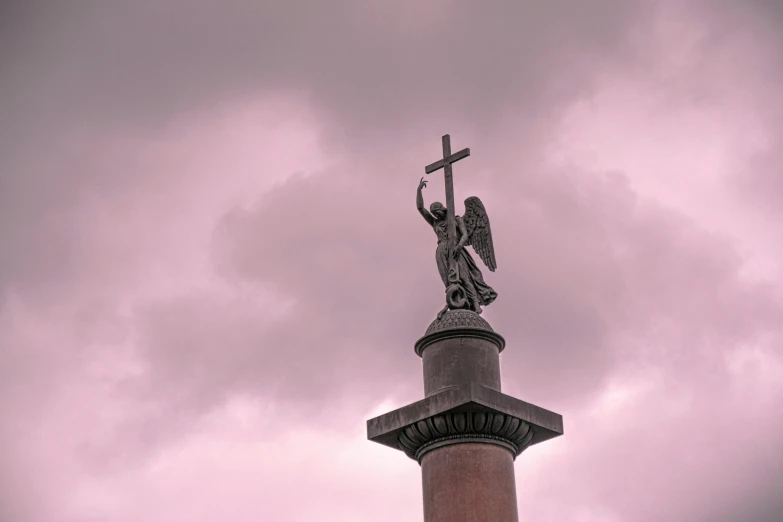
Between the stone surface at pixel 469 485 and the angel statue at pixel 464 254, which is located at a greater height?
the angel statue at pixel 464 254

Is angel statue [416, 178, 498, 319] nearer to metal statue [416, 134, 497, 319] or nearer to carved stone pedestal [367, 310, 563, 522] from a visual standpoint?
metal statue [416, 134, 497, 319]

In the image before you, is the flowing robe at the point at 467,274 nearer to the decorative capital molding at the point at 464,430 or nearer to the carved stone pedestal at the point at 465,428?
the carved stone pedestal at the point at 465,428

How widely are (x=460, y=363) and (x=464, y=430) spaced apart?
1.17 metres

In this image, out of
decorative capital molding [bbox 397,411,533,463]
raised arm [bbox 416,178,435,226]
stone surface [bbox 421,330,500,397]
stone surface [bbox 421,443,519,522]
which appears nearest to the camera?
stone surface [bbox 421,443,519,522]

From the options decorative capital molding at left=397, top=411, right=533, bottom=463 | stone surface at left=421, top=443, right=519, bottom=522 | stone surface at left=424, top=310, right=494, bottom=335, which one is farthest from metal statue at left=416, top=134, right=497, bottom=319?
stone surface at left=421, top=443, right=519, bottom=522

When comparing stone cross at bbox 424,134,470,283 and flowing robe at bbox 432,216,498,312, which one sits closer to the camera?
→ flowing robe at bbox 432,216,498,312

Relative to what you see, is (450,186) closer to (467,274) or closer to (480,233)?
(480,233)

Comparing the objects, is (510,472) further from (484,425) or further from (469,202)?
(469,202)

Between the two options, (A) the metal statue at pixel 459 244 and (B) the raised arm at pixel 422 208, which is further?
(B) the raised arm at pixel 422 208

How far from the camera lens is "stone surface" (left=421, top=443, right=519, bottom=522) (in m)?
18.9

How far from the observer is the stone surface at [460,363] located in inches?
782

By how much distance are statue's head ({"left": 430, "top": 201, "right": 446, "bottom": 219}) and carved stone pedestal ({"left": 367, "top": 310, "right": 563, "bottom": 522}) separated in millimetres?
2309

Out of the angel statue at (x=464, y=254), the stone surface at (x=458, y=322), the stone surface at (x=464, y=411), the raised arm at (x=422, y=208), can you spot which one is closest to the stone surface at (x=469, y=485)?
the stone surface at (x=464, y=411)

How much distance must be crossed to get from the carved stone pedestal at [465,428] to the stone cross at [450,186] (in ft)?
4.28
